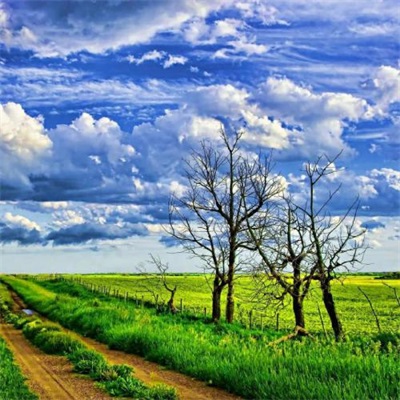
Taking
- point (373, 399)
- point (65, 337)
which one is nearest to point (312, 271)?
point (65, 337)

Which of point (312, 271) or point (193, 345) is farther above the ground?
point (312, 271)

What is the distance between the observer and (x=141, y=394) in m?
12.2

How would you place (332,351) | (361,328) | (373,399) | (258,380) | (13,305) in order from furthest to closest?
(13,305), (361,328), (332,351), (258,380), (373,399)

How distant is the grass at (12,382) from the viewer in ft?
42.3

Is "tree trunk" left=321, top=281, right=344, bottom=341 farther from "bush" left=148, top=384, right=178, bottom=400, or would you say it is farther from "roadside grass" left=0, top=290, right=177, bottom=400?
"bush" left=148, top=384, right=178, bottom=400

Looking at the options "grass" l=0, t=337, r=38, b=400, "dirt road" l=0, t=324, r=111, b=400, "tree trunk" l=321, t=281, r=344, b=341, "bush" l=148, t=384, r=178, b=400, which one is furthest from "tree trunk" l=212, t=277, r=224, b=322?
"bush" l=148, t=384, r=178, b=400

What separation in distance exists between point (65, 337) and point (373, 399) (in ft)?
43.9

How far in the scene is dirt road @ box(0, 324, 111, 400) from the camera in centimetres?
1295

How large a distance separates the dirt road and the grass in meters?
0.20

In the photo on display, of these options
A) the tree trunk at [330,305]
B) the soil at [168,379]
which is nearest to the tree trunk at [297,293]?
the tree trunk at [330,305]

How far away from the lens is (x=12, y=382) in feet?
47.7

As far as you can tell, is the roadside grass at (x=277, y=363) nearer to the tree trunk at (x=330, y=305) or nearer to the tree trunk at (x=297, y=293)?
the tree trunk at (x=297, y=293)

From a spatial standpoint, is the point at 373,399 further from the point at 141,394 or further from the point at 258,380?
the point at 141,394

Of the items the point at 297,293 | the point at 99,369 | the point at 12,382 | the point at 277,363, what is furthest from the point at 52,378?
the point at 297,293
